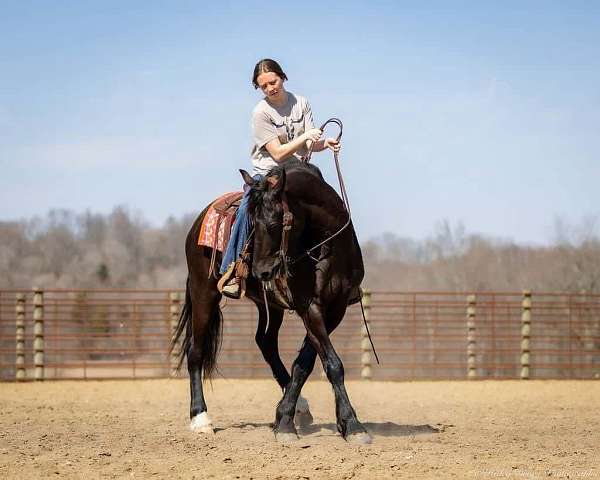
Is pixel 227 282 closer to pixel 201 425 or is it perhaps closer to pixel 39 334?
pixel 201 425

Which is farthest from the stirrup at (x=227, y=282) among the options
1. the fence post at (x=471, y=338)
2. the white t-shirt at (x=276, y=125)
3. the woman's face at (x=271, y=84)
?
the fence post at (x=471, y=338)

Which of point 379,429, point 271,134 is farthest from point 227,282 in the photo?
point 379,429

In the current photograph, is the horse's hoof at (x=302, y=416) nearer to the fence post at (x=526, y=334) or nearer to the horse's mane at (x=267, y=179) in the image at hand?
the horse's mane at (x=267, y=179)

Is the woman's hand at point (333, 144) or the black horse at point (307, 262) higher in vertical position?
the woman's hand at point (333, 144)

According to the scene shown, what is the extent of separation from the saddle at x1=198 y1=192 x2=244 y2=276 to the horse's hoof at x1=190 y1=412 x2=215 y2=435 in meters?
1.21

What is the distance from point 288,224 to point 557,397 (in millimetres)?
7732

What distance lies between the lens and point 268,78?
22.4ft

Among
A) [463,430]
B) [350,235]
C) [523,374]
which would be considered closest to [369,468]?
[350,235]

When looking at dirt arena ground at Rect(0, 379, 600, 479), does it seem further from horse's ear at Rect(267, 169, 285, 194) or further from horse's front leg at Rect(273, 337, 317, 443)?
horse's ear at Rect(267, 169, 285, 194)

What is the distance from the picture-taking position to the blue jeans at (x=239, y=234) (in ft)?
21.5

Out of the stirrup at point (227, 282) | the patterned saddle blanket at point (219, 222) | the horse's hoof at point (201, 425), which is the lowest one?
the horse's hoof at point (201, 425)

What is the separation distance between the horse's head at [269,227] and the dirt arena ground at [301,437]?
1215 millimetres

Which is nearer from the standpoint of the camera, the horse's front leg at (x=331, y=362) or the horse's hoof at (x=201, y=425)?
the horse's front leg at (x=331, y=362)

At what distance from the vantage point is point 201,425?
23.5 ft
